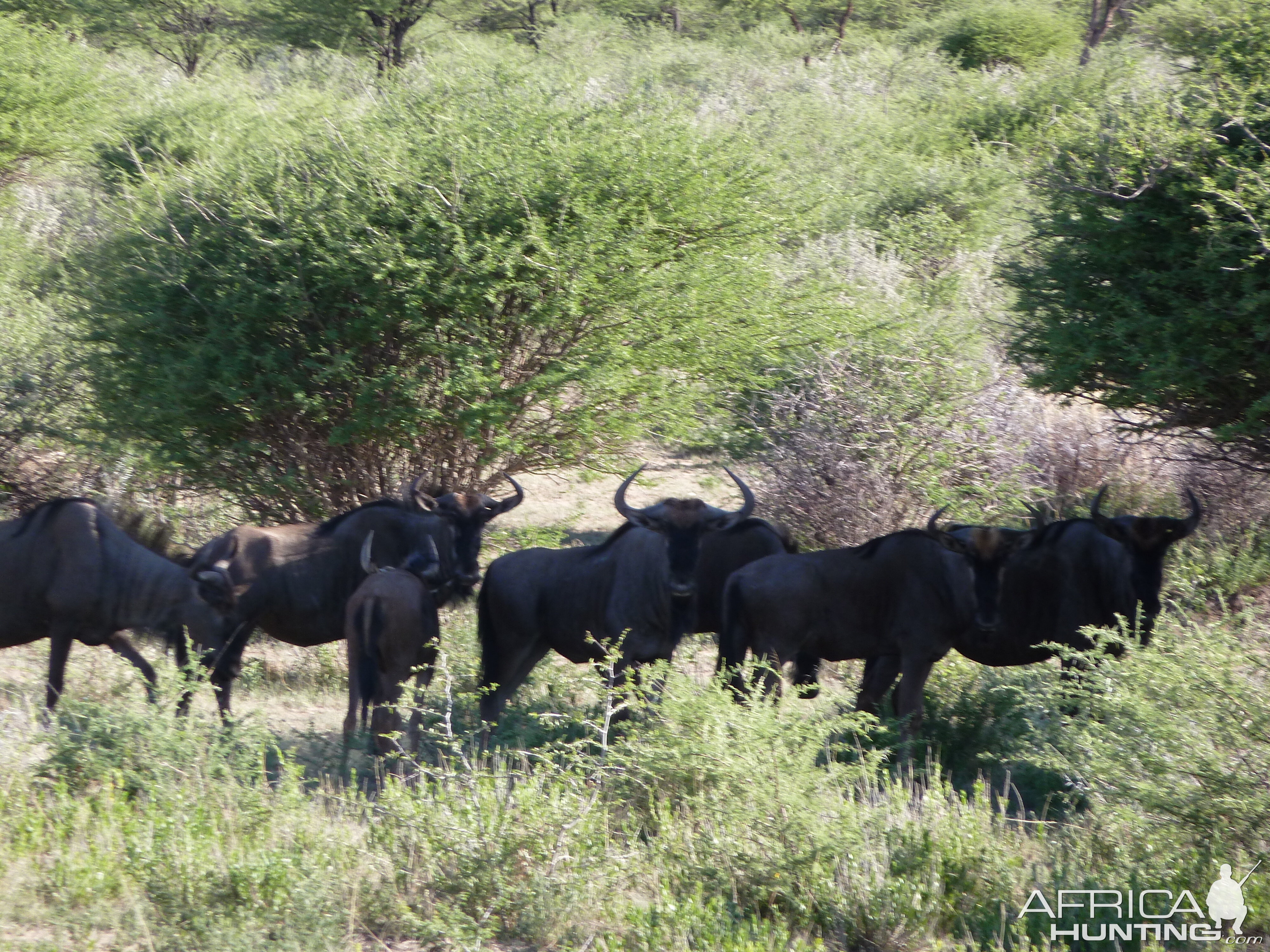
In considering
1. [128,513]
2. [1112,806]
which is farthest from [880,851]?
[128,513]

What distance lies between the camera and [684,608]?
305 inches

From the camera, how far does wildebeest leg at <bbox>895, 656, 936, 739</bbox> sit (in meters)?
7.70

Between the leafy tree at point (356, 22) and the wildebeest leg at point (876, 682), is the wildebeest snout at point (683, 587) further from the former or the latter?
the leafy tree at point (356, 22)

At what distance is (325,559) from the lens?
8305 mm

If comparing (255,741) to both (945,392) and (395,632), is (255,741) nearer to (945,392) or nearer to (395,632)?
(395,632)

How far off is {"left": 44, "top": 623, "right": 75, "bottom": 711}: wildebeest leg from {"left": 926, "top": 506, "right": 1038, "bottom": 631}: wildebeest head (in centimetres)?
545

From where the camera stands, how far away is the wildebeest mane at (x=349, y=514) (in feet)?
27.4

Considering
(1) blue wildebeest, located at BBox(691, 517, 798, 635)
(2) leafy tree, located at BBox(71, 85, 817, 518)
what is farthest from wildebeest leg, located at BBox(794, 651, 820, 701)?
(2) leafy tree, located at BBox(71, 85, 817, 518)

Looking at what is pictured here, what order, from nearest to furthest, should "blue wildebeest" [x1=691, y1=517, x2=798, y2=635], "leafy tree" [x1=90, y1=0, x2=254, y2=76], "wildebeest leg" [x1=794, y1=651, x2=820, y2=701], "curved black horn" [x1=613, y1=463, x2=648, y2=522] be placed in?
"curved black horn" [x1=613, y1=463, x2=648, y2=522] → "wildebeest leg" [x1=794, y1=651, x2=820, y2=701] → "blue wildebeest" [x1=691, y1=517, x2=798, y2=635] → "leafy tree" [x1=90, y1=0, x2=254, y2=76]

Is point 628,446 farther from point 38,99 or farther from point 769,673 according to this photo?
point 38,99

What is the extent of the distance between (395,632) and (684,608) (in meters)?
1.77

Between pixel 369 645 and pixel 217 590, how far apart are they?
142 cm

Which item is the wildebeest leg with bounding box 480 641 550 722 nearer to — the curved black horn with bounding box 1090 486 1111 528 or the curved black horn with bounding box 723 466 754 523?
the curved black horn with bounding box 723 466 754 523

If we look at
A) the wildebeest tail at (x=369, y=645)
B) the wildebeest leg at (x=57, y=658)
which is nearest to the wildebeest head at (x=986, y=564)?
the wildebeest tail at (x=369, y=645)
